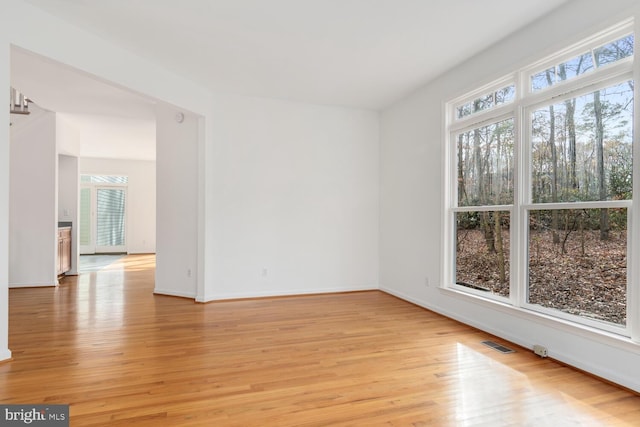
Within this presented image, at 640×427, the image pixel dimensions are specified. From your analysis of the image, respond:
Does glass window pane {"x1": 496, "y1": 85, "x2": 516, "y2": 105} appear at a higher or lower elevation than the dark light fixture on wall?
lower

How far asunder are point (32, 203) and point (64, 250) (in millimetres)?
1086

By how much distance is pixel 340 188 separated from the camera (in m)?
5.50

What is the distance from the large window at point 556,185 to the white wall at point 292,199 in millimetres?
1831

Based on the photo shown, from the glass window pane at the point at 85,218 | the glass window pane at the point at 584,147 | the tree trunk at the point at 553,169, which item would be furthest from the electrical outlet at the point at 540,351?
the glass window pane at the point at 85,218

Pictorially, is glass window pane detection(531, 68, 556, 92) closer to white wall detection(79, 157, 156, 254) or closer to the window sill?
the window sill

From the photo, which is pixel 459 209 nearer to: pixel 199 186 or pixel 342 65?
pixel 342 65

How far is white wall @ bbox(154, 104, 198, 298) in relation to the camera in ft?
16.2

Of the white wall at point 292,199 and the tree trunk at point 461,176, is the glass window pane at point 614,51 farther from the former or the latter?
the white wall at point 292,199

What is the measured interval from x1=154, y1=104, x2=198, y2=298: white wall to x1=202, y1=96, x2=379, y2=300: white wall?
330 mm

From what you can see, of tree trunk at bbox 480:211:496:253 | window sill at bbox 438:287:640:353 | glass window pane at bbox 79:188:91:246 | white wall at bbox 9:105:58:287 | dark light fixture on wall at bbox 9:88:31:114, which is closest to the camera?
window sill at bbox 438:287:640:353

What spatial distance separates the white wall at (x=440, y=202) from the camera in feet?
8.38

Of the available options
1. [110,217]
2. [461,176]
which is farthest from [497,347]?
[110,217]

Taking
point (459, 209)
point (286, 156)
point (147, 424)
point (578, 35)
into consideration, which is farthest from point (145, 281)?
point (578, 35)

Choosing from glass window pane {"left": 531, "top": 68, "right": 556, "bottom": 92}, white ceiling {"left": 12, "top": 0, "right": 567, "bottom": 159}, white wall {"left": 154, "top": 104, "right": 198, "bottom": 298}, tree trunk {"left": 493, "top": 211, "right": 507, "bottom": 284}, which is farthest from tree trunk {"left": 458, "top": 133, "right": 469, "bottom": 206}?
white wall {"left": 154, "top": 104, "right": 198, "bottom": 298}
